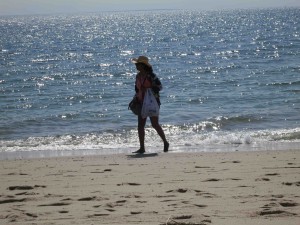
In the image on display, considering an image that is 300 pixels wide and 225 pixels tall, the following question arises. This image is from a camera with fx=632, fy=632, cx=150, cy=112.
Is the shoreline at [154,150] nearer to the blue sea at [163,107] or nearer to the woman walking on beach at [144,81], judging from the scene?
the blue sea at [163,107]

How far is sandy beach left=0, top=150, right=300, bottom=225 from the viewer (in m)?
4.96

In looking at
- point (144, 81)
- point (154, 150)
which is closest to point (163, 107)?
point (154, 150)

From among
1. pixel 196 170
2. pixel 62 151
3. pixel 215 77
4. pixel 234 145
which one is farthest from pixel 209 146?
pixel 215 77

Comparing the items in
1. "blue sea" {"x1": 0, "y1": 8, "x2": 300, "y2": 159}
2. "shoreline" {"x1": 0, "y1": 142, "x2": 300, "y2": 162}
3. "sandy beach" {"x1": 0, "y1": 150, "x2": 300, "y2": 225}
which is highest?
"sandy beach" {"x1": 0, "y1": 150, "x2": 300, "y2": 225}

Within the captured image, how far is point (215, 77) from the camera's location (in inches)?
966

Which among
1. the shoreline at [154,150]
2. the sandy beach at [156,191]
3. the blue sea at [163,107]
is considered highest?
the sandy beach at [156,191]

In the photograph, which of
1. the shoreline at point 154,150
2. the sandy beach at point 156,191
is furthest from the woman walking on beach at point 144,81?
the sandy beach at point 156,191

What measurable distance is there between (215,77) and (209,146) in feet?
47.1

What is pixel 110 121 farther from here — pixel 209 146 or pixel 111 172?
pixel 111 172

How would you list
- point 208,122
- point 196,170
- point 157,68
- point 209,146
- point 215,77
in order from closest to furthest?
point 196,170 < point 209,146 < point 208,122 < point 215,77 < point 157,68

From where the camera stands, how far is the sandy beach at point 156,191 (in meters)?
4.96

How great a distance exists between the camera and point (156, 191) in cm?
597

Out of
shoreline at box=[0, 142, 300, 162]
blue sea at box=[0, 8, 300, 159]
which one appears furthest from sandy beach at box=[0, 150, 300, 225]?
blue sea at box=[0, 8, 300, 159]

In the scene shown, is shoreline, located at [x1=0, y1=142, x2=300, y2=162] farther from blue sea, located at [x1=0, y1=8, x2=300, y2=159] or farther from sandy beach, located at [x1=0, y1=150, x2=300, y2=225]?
sandy beach, located at [x1=0, y1=150, x2=300, y2=225]
